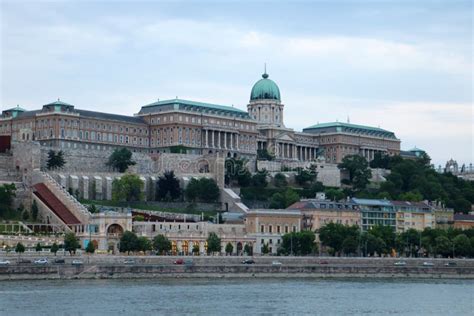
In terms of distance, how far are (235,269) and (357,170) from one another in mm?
60936

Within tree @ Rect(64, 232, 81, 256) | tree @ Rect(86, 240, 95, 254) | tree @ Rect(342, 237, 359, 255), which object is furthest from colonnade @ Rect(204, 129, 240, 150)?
tree @ Rect(64, 232, 81, 256)

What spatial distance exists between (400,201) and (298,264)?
37.8 meters

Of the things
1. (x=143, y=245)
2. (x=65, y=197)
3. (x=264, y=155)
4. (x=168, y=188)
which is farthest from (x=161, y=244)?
(x=264, y=155)

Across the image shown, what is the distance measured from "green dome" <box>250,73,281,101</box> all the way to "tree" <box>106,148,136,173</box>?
44.9 meters

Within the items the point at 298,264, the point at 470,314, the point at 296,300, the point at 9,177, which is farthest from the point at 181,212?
the point at 470,314

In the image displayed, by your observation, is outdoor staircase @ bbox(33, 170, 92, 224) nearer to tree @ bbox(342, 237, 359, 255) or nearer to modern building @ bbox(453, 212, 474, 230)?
tree @ bbox(342, 237, 359, 255)

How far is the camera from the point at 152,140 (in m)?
162

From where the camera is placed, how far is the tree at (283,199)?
461 ft

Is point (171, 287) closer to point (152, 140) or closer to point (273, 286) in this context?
point (273, 286)

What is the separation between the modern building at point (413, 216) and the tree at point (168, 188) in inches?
932

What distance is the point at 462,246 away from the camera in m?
125

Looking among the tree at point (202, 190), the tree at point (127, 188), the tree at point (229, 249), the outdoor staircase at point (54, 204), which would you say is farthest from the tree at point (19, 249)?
the tree at point (202, 190)

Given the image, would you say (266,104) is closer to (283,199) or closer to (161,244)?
(283,199)

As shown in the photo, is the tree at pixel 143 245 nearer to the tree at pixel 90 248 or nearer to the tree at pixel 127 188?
the tree at pixel 90 248
